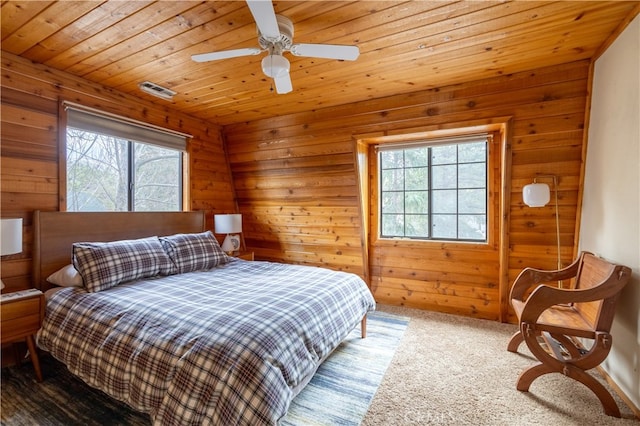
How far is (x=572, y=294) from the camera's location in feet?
5.89

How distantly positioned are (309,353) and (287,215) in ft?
7.97

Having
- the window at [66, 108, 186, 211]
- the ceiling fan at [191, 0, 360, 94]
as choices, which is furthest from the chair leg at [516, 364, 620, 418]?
the window at [66, 108, 186, 211]

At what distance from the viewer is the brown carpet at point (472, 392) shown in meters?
1.67

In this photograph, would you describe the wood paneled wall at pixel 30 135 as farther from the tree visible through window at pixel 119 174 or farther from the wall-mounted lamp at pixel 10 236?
the wall-mounted lamp at pixel 10 236

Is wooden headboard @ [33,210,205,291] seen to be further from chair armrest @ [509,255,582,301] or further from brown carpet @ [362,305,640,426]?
chair armrest @ [509,255,582,301]

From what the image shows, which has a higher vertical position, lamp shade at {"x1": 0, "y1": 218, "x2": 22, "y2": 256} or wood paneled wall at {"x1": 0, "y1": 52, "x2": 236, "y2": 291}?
wood paneled wall at {"x1": 0, "y1": 52, "x2": 236, "y2": 291}

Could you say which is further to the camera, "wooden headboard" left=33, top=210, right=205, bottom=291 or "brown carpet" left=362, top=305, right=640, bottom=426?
"wooden headboard" left=33, top=210, right=205, bottom=291

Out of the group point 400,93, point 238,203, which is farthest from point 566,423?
point 238,203

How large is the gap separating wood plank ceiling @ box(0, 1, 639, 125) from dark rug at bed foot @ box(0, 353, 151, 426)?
2333 mm

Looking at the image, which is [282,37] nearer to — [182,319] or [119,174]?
[182,319]

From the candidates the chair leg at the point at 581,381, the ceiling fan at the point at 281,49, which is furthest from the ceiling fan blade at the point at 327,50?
the chair leg at the point at 581,381

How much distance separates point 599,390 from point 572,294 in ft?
1.78

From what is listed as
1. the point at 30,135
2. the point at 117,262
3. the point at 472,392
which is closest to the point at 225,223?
the point at 117,262

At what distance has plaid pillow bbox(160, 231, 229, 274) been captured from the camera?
2.75 metres
